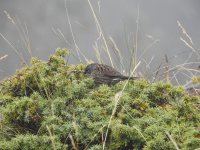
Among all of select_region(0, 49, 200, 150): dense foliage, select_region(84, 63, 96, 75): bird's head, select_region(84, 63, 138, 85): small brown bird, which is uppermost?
select_region(84, 63, 96, 75): bird's head

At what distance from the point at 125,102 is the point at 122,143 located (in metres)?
0.50

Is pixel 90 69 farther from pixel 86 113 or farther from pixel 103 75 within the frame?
pixel 86 113

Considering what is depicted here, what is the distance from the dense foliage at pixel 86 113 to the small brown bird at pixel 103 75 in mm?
86

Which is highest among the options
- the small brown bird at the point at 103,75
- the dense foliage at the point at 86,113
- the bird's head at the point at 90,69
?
the bird's head at the point at 90,69

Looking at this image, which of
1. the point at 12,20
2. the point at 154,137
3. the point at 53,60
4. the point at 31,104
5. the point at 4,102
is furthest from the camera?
the point at 12,20

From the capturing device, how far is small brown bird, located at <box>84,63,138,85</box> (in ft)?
13.6

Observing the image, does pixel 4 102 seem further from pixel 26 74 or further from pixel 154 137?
pixel 154 137

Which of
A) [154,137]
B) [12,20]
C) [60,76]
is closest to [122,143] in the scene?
[154,137]

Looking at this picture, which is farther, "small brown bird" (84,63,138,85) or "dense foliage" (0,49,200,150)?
"small brown bird" (84,63,138,85)

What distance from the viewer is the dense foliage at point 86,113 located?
3.26m

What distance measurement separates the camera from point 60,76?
4.10 metres

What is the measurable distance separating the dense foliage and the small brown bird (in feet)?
0.28

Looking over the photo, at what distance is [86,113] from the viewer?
356 centimetres

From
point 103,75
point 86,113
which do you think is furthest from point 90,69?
point 86,113
